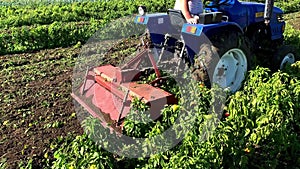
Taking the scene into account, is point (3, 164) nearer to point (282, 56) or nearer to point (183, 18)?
point (183, 18)

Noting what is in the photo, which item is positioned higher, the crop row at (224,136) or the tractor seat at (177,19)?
the tractor seat at (177,19)

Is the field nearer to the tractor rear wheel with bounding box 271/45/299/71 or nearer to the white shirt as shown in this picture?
the tractor rear wheel with bounding box 271/45/299/71

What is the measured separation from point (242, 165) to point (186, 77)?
1.40m

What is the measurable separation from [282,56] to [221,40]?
5.29ft

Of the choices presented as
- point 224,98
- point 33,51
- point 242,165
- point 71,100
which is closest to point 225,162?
point 242,165

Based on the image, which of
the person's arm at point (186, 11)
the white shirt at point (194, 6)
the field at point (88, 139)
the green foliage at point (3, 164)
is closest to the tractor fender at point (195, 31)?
the person's arm at point (186, 11)

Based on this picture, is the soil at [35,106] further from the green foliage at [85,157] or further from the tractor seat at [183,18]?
the tractor seat at [183,18]

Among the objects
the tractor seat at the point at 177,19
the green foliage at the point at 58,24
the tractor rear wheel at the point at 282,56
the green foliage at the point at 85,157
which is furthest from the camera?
the green foliage at the point at 58,24

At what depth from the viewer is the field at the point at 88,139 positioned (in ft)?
10.4

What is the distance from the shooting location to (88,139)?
3273 millimetres

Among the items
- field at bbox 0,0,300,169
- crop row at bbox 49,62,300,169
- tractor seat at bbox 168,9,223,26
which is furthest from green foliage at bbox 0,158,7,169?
tractor seat at bbox 168,9,223,26

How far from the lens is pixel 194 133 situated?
A: 132 inches

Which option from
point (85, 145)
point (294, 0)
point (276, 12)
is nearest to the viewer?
point (85, 145)

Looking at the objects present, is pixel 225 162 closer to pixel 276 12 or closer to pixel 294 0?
pixel 276 12
